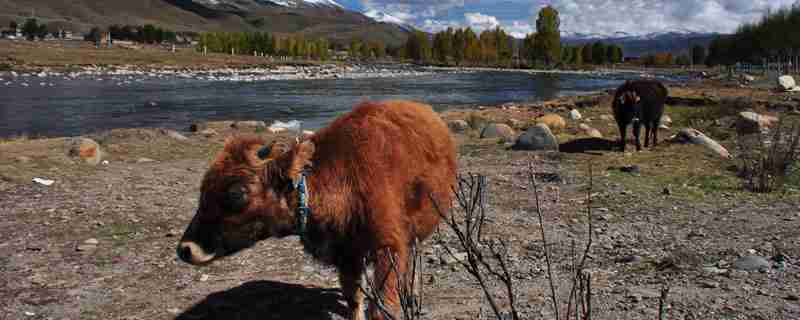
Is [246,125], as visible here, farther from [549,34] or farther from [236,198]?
[549,34]

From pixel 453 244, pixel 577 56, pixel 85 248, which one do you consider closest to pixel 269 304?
pixel 453 244

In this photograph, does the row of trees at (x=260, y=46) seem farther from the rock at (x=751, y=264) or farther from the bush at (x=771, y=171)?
the rock at (x=751, y=264)

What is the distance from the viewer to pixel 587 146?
13.3m

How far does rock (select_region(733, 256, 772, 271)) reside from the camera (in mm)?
5551

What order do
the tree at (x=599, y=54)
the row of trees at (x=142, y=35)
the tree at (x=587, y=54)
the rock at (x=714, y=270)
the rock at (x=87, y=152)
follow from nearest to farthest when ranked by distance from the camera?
the rock at (x=714, y=270) < the rock at (x=87, y=152) < the tree at (x=599, y=54) < the tree at (x=587, y=54) < the row of trees at (x=142, y=35)

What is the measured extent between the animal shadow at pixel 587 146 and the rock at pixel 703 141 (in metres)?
1.50

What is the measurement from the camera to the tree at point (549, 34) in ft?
448

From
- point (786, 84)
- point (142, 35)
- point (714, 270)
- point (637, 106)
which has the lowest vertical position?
point (714, 270)

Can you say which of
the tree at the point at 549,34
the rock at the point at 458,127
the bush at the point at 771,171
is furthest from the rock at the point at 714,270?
the tree at the point at 549,34

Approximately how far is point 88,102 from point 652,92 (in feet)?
92.5

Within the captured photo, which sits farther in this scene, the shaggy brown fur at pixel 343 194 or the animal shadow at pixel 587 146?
the animal shadow at pixel 587 146

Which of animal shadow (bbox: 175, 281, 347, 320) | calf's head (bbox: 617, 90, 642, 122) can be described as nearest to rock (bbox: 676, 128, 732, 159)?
calf's head (bbox: 617, 90, 642, 122)

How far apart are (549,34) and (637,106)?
130 m

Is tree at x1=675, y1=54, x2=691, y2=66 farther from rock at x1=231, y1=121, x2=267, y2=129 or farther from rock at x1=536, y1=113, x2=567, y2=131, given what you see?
rock at x1=231, y1=121, x2=267, y2=129
